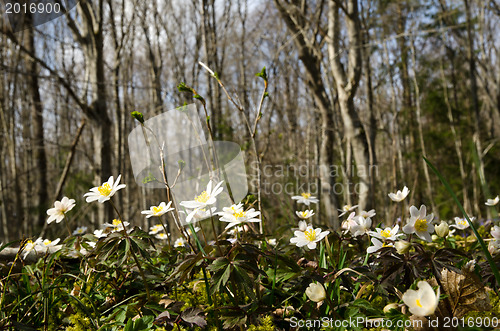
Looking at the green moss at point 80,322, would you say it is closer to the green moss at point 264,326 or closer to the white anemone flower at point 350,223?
the green moss at point 264,326

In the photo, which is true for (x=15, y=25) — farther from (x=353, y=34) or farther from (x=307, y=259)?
(x=307, y=259)

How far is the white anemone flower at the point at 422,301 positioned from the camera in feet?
1.98

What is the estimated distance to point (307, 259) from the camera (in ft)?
4.04

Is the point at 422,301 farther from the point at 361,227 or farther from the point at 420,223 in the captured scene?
the point at 361,227

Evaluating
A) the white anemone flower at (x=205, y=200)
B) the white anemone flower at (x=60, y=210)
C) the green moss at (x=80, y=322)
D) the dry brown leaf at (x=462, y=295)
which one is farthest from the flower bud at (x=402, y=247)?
the white anemone flower at (x=60, y=210)

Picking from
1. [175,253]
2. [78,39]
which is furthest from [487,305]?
[78,39]

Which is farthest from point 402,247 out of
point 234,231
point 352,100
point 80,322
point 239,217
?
point 352,100

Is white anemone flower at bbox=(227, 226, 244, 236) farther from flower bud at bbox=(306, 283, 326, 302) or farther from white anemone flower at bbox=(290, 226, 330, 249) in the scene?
flower bud at bbox=(306, 283, 326, 302)

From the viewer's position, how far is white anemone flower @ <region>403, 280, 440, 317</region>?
0.60 m

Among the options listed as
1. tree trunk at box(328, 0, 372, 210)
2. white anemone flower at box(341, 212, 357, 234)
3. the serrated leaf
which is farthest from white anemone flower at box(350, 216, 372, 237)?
tree trunk at box(328, 0, 372, 210)

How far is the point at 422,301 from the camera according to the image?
2.02ft

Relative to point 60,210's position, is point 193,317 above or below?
below

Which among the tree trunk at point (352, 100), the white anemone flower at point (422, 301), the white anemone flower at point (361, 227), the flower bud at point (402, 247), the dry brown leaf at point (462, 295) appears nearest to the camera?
the white anemone flower at point (422, 301)

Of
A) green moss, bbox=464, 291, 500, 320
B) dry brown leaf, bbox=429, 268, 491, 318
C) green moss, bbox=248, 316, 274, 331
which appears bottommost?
green moss, bbox=464, 291, 500, 320
